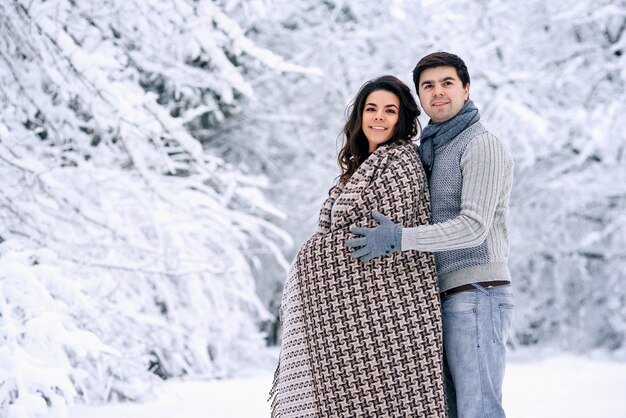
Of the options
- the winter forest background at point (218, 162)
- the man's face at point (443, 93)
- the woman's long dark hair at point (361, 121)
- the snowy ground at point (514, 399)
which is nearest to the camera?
the man's face at point (443, 93)

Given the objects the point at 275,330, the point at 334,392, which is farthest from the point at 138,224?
the point at 275,330

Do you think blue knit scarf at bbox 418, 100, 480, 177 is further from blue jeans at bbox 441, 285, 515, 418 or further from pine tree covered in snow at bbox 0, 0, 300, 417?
pine tree covered in snow at bbox 0, 0, 300, 417

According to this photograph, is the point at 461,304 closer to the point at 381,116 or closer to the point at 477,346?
the point at 477,346

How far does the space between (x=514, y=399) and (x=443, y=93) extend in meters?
3.43

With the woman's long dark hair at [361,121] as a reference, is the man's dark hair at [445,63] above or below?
above

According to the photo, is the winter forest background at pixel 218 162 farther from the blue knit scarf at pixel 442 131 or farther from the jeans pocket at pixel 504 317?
the jeans pocket at pixel 504 317

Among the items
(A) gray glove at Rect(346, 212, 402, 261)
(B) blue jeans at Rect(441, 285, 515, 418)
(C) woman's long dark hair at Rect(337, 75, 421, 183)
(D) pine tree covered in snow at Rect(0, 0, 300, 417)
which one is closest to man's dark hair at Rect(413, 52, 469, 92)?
(C) woman's long dark hair at Rect(337, 75, 421, 183)

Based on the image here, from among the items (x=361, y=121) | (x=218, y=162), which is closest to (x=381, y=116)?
(x=361, y=121)

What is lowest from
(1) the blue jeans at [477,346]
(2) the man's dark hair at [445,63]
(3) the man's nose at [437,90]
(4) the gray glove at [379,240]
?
(1) the blue jeans at [477,346]

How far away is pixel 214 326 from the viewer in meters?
7.80

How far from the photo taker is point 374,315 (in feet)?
8.73

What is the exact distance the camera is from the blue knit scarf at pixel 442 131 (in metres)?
2.76

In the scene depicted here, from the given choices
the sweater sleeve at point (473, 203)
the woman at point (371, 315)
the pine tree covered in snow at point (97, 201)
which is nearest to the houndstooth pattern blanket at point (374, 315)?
the woman at point (371, 315)

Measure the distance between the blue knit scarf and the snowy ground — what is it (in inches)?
101
